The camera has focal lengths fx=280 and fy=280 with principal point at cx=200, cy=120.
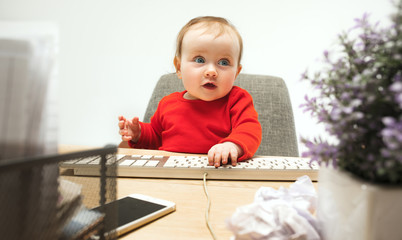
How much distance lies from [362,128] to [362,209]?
7cm

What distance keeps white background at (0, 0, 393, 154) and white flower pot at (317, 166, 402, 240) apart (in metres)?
1.61

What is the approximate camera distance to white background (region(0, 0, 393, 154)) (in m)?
1.81

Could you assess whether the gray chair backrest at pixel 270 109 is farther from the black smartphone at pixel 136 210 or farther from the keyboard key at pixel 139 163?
the black smartphone at pixel 136 210

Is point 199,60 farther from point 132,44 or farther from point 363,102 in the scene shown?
point 132,44

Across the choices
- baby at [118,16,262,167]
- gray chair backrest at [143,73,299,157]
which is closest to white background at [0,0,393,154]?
gray chair backrest at [143,73,299,157]

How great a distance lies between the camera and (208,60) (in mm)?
960

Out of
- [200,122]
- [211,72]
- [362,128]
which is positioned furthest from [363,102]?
[200,122]

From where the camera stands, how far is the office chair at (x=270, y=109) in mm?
1319

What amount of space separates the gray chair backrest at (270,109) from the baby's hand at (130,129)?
0.28 metres

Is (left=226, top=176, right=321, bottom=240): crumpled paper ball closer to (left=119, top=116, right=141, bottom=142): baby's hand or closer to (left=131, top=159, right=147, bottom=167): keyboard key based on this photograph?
(left=131, top=159, right=147, bottom=167): keyboard key

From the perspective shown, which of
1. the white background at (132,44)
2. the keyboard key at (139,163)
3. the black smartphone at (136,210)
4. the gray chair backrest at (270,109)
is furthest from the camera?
the white background at (132,44)

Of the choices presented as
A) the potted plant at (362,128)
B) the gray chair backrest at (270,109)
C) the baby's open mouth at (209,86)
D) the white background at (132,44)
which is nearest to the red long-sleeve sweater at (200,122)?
the baby's open mouth at (209,86)

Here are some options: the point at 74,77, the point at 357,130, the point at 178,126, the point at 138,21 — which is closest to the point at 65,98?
the point at 74,77

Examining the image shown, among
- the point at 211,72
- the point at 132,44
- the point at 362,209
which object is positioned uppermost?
the point at 132,44
